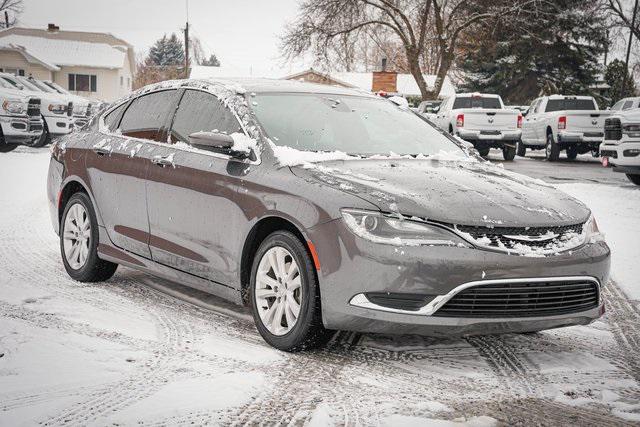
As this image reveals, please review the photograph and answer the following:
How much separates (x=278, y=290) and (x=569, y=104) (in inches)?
847

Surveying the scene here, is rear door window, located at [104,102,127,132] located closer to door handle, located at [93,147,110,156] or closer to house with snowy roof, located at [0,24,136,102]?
door handle, located at [93,147,110,156]

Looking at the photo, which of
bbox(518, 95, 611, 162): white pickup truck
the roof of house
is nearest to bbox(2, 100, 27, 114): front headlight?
bbox(518, 95, 611, 162): white pickup truck

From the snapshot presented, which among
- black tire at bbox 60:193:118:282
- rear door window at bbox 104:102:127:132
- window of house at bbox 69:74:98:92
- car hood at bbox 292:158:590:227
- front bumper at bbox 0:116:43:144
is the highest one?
window of house at bbox 69:74:98:92

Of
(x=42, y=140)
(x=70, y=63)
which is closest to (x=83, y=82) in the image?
(x=70, y=63)

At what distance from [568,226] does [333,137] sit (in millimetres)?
1633

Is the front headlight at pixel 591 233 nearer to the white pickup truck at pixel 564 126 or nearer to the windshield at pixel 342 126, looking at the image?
the windshield at pixel 342 126

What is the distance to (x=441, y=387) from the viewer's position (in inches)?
164

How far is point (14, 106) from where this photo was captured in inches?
805

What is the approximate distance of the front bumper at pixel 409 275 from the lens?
164 inches

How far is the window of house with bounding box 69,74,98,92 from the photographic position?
6225 centimetres

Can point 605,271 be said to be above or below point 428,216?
below

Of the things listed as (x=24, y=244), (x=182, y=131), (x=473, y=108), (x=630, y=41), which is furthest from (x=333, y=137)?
Result: (x=630, y=41)

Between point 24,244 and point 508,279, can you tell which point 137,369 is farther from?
point 24,244

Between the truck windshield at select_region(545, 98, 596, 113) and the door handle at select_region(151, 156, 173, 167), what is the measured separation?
802 inches
